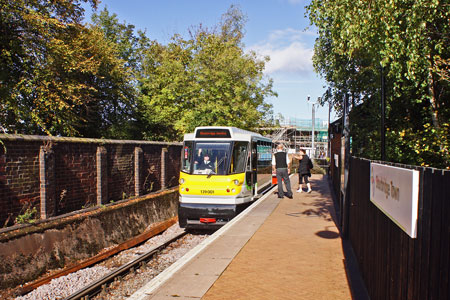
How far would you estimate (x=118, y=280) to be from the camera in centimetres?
792

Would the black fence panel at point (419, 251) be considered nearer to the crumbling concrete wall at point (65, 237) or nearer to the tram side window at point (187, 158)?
the crumbling concrete wall at point (65, 237)

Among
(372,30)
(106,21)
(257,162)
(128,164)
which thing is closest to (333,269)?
(372,30)

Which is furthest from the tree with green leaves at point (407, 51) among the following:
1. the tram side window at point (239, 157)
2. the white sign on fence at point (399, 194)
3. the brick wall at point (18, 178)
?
the brick wall at point (18, 178)

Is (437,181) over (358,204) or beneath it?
over

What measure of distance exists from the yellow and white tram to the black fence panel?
7.12 meters

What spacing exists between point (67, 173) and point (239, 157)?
5103 millimetres

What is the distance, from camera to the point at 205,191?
39.3ft

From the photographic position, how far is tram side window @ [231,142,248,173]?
40.3 feet

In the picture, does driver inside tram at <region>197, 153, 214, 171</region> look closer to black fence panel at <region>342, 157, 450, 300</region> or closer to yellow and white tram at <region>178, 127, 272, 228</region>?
yellow and white tram at <region>178, 127, 272, 228</region>

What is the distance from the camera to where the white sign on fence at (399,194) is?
2.78m

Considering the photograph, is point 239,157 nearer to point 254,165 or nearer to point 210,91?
point 254,165

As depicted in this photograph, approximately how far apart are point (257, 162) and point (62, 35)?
12.9 m

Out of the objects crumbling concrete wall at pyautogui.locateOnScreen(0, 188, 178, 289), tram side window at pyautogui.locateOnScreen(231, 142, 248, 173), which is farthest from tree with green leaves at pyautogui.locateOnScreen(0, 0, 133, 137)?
tram side window at pyautogui.locateOnScreen(231, 142, 248, 173)

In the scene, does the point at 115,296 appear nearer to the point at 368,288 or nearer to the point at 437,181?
the point at 368,288
